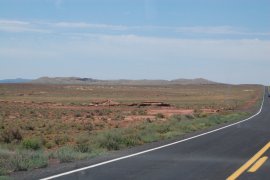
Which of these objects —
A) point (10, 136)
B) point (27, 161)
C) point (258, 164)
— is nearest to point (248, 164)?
point (258, 164)

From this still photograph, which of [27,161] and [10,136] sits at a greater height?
[27,161]

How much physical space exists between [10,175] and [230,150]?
7.73 m

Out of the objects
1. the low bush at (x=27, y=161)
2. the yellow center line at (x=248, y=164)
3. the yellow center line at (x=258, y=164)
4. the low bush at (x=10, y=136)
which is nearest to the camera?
the yellow center line at (x=248, y=164)

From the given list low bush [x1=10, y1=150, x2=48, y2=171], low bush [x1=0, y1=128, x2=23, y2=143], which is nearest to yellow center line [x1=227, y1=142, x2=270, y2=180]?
low bush [x1=10, y1=150, x2=48, y2=171]

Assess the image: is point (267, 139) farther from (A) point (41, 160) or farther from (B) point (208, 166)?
(A) point (41, 160)

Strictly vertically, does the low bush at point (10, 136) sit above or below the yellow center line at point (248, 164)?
below

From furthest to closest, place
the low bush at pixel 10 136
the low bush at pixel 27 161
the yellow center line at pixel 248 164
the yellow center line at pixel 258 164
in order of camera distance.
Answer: the low bush at pixel 10 136 < the yellow center line at pixel 258 164 < the low bush at pixel 27 161 < the yellow center line at pixel 248 164

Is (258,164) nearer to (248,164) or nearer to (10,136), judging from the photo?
(248,164)

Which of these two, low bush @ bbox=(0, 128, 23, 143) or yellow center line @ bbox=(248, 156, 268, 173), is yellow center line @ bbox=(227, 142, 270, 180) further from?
low bush @ bbox=(0, 128, 23, 143)

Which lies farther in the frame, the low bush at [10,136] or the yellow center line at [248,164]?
the low bush at [10,136]

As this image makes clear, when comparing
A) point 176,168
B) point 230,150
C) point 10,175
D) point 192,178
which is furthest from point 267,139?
point 10,175

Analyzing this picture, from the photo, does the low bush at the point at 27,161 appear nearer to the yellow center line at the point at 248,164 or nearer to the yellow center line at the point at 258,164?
the yellow center line at the point at 248,164

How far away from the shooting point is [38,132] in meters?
30.0

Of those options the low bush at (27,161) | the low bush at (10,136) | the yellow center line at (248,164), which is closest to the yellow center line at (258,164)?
the yellow center line at (248,164)
